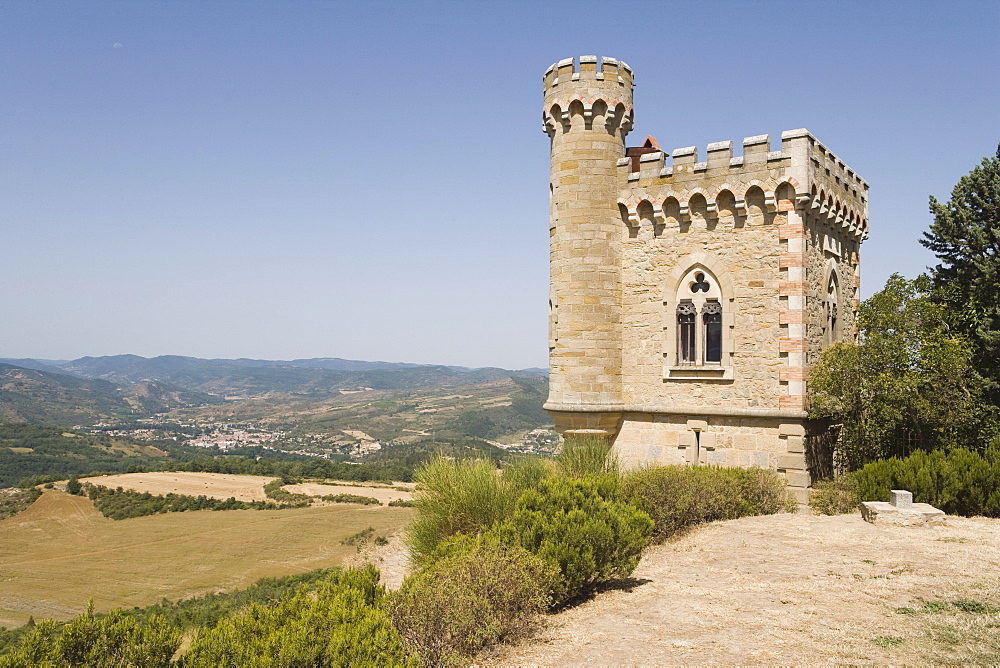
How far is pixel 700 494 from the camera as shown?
12.4 meters

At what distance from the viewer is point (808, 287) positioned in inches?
573

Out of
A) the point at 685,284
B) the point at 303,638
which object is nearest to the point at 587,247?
the point at 685,284

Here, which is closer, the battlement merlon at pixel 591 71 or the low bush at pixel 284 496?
the battlement merlon at pixel 591 71

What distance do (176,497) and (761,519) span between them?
4462 centimetres

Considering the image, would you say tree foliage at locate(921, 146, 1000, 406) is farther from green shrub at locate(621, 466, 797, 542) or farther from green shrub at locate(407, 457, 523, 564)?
green shrub at locate(407, 457, 523, 564)

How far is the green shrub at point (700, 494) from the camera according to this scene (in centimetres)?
1144

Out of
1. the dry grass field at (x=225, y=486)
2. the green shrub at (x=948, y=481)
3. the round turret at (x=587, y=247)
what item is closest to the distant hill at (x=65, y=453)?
the dry grass field at (x=225, y=486)

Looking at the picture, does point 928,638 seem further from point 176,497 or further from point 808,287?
point 176,497

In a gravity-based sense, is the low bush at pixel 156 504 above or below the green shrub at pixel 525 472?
below

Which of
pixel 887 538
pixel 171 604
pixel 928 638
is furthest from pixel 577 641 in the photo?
pixel 171 604

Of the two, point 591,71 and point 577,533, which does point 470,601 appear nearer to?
point 577,533

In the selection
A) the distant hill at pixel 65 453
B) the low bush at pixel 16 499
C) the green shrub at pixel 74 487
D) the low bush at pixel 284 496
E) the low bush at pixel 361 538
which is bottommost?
the distant hill at pixel 65 453

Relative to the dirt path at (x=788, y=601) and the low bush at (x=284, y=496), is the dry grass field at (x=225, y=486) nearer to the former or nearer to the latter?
the low bush at (x=284, y=496)

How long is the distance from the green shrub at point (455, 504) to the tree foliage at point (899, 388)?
7282mm
